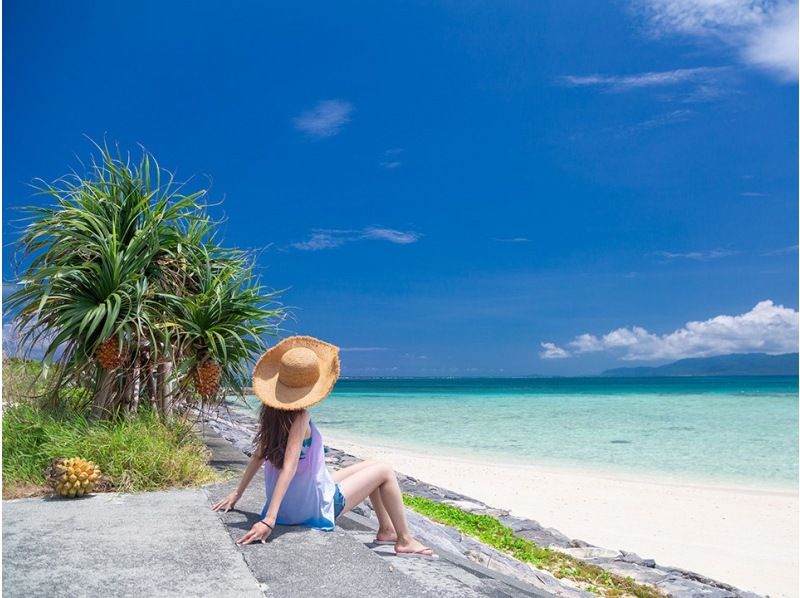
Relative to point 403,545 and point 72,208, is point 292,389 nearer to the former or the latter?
point 403,545

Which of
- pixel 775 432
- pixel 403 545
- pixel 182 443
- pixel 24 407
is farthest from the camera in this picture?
pixel 775 432

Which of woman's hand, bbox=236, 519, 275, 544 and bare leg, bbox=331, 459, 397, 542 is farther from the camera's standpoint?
bare leg, bbox=331, 459, 397, 542

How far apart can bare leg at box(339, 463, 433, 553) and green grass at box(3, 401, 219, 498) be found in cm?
199

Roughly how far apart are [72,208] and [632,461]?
1285 centimetres

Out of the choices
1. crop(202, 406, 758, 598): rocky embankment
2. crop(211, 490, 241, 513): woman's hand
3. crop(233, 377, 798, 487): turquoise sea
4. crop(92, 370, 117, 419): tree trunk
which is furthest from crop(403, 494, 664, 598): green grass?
crop(233, 377, 798, 487): turquoise sea

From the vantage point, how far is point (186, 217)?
7027 millimetres

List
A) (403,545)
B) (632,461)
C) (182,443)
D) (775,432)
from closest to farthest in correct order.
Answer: (403,545)
(182,443)
(632,461)
(775,432)

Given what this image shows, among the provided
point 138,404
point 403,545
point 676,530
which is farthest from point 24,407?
point 676,530

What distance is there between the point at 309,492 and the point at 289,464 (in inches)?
12.6

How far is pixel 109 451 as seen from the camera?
5.38 metres

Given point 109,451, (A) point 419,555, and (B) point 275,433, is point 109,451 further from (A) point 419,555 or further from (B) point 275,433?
(A) point 419,555

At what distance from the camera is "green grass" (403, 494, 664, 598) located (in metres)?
5.65

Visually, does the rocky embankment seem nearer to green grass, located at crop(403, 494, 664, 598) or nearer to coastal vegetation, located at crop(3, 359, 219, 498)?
green grass, located at crop(403, 494, 664, 598)

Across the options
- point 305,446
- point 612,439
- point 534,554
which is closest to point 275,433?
point 305,446
